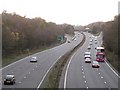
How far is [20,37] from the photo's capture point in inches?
3856

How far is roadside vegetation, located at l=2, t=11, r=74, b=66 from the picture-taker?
268 ft

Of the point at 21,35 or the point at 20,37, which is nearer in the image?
the point at 20,37

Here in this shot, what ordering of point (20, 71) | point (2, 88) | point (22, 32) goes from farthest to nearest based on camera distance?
point (22, 32) → point (20, 71) → point (2, 88)

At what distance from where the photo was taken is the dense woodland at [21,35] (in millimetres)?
82625

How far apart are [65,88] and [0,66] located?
78.8 feet

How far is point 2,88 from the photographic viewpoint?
37594 millimetres

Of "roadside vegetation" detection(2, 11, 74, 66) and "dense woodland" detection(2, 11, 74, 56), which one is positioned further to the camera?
"dense woodland" detection(2, 11, 74, 56)

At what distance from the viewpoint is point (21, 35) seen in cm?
9938

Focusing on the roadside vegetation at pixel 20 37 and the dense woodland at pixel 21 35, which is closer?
the roadside vegetation at pixel 20 37

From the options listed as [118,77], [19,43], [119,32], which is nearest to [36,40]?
[19,43]

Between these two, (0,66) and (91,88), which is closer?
(91,88)

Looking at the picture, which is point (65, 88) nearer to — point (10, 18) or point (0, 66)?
point (0, 66)

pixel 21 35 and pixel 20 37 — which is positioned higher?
pixel 21 35

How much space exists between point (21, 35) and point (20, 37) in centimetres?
154
